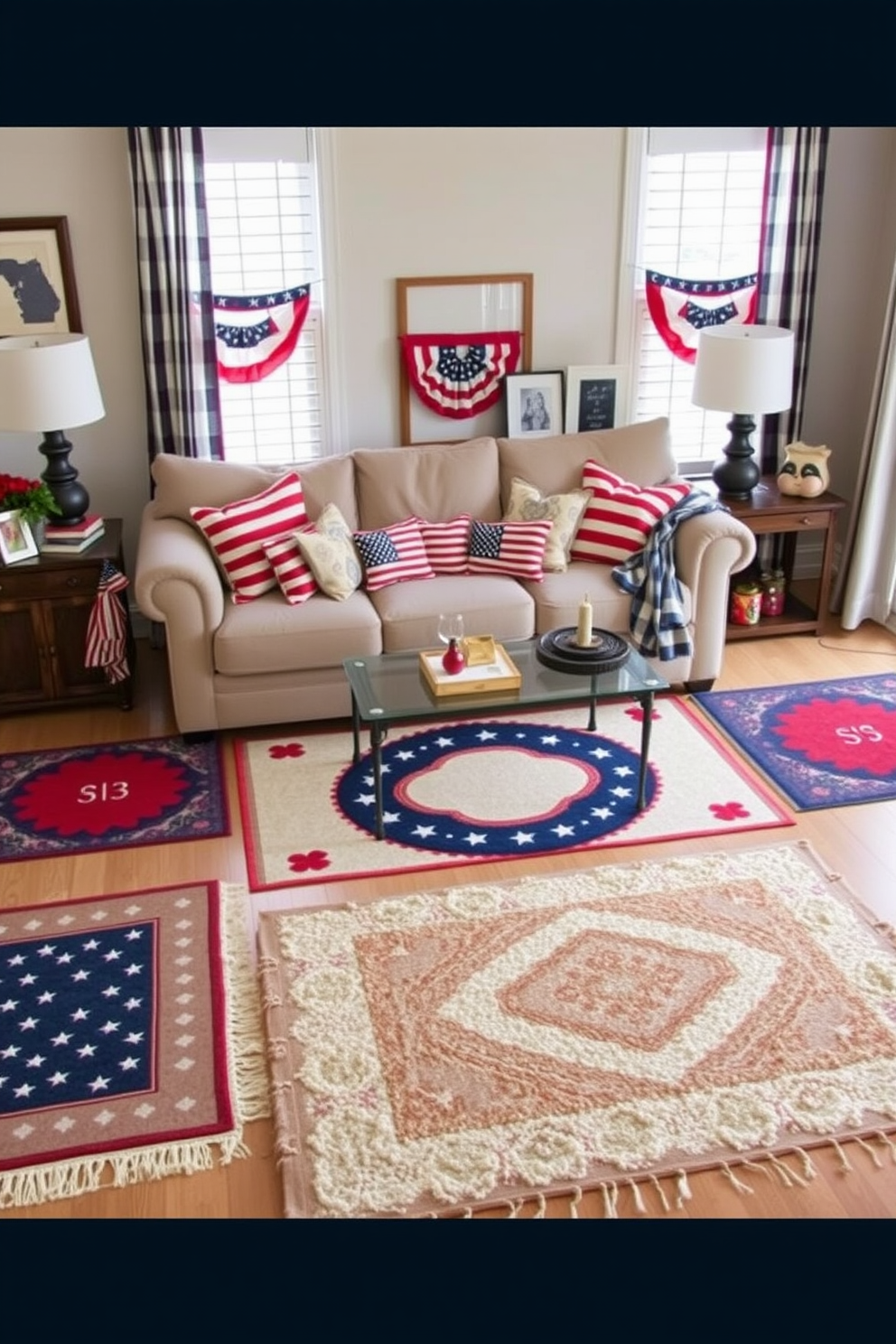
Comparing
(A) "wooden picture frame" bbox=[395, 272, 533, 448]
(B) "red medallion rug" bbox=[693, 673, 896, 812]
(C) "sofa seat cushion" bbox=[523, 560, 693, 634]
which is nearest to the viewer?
(B) "red medallion rug" bbox=[693, 673, 896, 812]

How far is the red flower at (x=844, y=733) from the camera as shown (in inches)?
168

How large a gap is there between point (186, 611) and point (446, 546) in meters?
1.09

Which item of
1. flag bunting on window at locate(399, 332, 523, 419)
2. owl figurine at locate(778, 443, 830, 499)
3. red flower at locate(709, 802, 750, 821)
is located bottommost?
red flower at locate(709, 802, 750, 821)

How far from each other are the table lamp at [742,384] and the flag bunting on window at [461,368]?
0.81 m

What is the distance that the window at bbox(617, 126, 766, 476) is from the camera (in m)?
5.06

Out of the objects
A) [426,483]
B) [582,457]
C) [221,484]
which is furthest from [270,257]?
[582,457]

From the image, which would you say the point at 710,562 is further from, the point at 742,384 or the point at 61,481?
the point at 61,481

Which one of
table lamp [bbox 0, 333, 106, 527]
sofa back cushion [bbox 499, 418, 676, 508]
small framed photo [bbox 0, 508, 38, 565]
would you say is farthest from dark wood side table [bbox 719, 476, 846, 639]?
small framed photo [bbox 0, 508, 38, 565]

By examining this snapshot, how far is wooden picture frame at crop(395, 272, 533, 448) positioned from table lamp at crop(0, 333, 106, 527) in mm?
1303

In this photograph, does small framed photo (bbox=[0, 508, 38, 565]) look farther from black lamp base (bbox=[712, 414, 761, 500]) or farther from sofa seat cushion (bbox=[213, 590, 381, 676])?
black lamp base (bbox=[712, 414, 761, 500])

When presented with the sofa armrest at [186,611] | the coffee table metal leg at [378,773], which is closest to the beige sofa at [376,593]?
the sofa armrest at [186,611]

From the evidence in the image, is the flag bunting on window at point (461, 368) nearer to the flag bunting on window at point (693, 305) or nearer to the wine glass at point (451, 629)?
the flag bunting on window at point (693, 305)

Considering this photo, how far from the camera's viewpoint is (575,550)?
189 inches

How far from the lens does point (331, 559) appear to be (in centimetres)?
448
